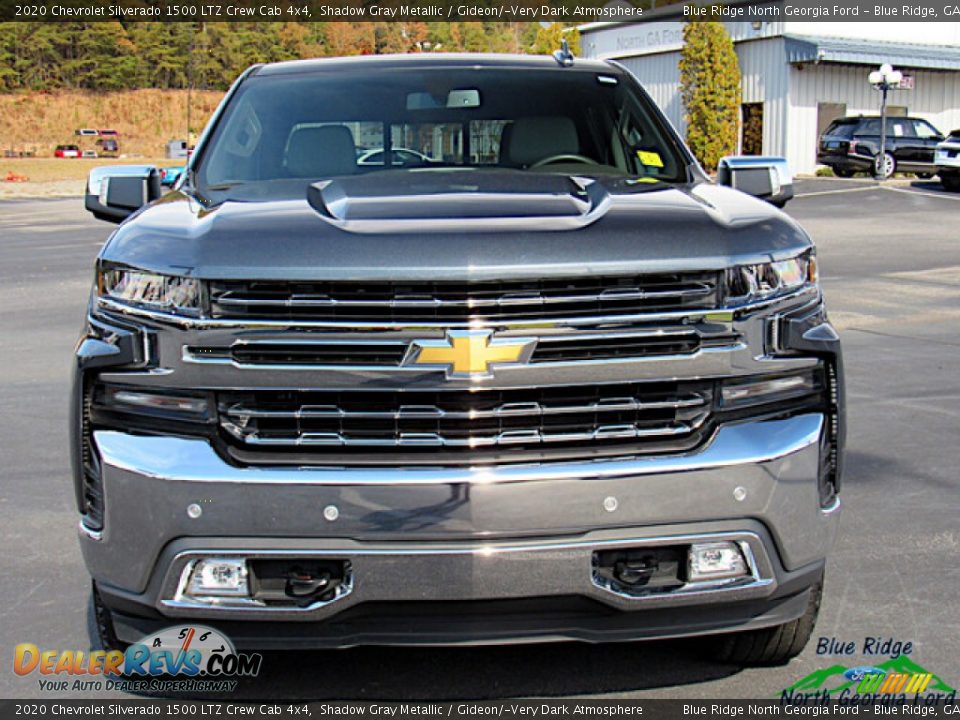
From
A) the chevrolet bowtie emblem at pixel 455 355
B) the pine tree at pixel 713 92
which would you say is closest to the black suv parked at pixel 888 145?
the pine tree at pixel 713 92

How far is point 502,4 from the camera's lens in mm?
126625

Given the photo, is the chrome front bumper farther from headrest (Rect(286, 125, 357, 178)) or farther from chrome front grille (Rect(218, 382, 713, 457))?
headrest (Rect(286, 125, 357, 178))

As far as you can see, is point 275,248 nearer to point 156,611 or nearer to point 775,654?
point 156,611

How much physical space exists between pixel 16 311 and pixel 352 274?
1028 centimetres

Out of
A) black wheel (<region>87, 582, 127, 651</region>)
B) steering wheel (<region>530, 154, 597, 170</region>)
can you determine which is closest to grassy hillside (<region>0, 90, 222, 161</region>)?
steering wheel (<region>530, 154, 597, 170</region>)

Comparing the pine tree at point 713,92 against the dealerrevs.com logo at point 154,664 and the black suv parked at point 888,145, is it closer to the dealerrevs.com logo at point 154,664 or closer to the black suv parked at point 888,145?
the black suv parked at point 888,145

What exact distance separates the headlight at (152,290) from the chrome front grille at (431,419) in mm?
257

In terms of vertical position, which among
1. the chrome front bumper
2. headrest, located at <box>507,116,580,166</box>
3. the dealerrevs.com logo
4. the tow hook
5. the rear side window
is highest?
the rear side window

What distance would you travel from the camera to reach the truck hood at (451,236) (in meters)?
3.11

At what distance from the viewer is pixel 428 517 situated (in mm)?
3029

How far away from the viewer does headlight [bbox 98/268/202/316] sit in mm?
3184

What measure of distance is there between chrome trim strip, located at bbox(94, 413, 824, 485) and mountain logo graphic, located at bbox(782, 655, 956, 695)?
2.73ft

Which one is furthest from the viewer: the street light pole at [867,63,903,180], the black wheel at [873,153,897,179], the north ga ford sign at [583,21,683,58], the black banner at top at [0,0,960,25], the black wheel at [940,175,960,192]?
the black banner at top at [0,0,960,25]

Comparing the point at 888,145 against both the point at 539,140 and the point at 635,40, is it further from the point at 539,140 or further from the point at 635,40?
the point at 539,140
